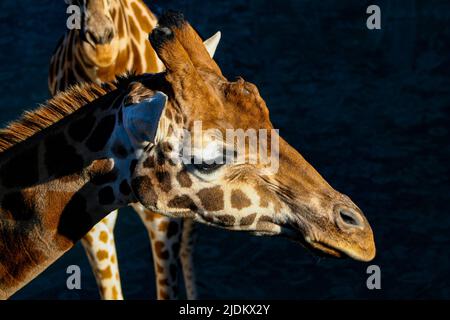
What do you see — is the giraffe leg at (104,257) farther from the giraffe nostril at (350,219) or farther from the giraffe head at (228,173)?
the giraffe nostril at (350,219)

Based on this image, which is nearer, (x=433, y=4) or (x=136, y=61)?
(x=136, y=61)

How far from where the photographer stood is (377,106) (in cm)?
934

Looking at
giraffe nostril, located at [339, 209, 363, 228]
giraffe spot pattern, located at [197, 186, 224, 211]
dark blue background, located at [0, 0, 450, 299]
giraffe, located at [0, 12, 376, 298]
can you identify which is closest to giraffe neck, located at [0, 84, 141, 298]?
giraffe, located at [0, 12, 376, 298]

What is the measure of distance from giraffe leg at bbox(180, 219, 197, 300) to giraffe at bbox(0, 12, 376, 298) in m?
3.12

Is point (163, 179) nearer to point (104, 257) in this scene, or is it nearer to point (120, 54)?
point (104, 257)

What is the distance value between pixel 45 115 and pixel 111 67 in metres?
2.31

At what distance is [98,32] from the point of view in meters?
5.95

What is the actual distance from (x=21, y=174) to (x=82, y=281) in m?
3.84

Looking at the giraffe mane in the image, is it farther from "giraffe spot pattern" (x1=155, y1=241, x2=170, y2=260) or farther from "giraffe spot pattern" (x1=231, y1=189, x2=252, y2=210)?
"giraffe spot pattern" (x1=155, y1=241, x2=170, y2=260)

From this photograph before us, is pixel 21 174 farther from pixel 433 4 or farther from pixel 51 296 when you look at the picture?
pixel 433 4

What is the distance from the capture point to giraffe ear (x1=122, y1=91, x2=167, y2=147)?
3580 millimetres

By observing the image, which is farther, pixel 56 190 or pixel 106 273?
pixel 106 273

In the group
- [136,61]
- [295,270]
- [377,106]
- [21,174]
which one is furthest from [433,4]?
[21,174]

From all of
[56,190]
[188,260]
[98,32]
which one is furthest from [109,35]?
[56,190]
